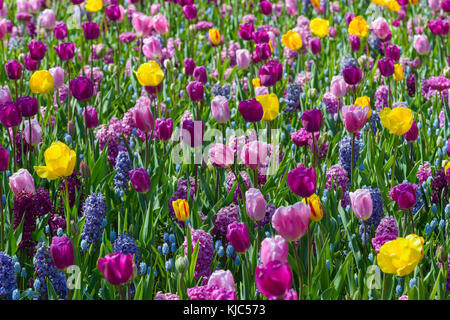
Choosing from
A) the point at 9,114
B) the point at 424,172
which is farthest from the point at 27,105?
the point at 424,172

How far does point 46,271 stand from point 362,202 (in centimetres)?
112

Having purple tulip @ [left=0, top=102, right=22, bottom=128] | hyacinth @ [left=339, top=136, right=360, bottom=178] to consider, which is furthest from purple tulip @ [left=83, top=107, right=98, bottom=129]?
hyacinth @ [left=339, top=136, right=360, bottom=178]

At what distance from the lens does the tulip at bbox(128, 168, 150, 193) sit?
117 inches

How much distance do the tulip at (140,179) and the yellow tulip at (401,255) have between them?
3.58 ft

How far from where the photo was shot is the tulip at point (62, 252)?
234 cm

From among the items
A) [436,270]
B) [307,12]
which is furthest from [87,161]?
[307,12]

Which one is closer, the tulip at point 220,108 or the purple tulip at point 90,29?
the tulip at point 220,108

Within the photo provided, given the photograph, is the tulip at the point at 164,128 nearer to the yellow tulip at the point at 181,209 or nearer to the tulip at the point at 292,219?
the yellow tulip at the point at 181,209

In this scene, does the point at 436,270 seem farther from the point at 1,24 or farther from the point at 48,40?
the point at 48,40

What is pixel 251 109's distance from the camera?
3.43 m

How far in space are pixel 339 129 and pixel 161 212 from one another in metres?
1.55

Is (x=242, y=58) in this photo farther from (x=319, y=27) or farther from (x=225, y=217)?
(x=225, y=217)

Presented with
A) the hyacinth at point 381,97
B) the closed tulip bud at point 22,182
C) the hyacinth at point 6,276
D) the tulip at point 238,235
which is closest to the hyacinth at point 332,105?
the hyacinth at point 381,97

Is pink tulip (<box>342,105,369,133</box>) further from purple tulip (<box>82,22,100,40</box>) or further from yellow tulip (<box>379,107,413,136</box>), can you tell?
purple tulip (<box>82,22,100,40</box>)
